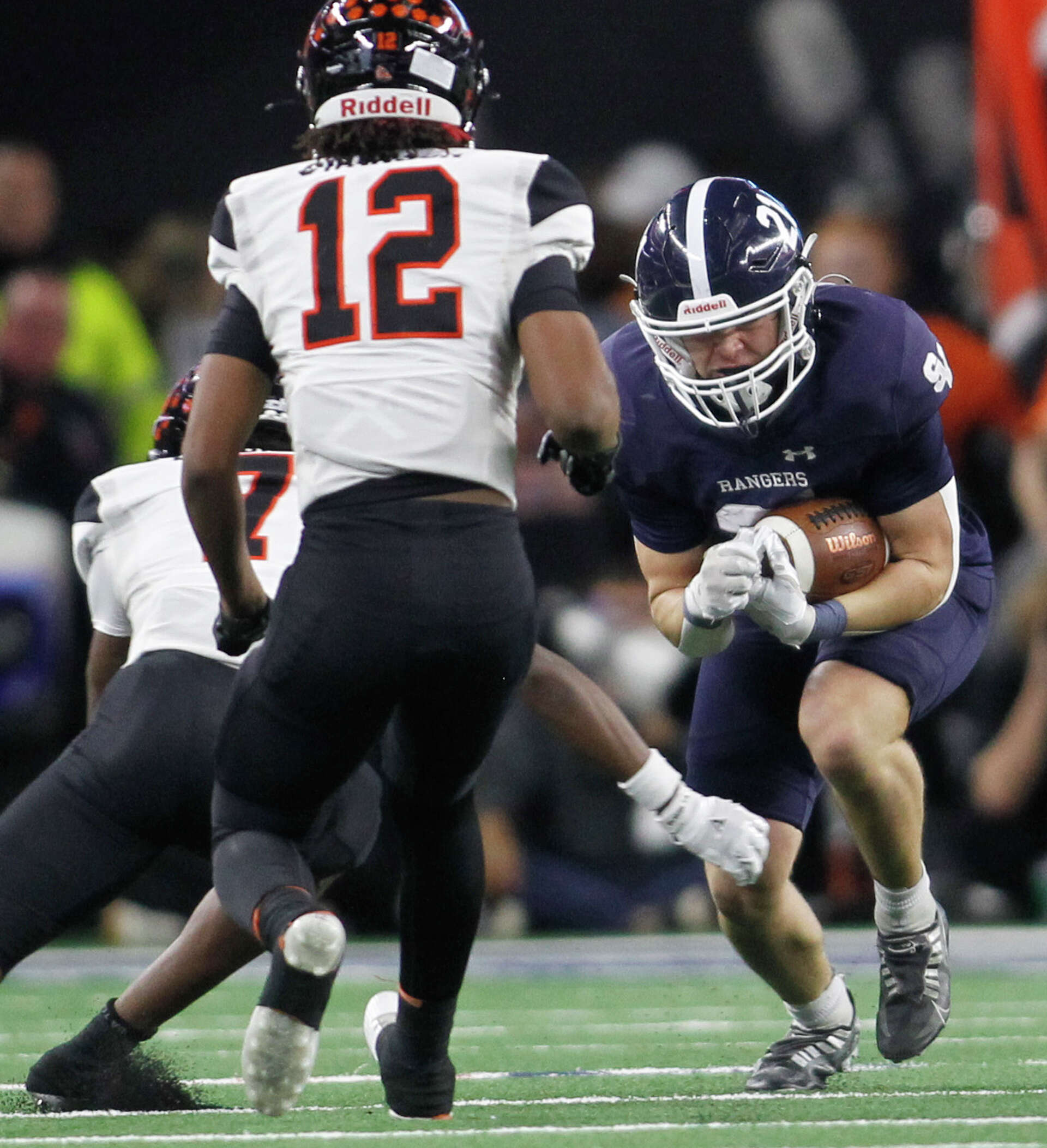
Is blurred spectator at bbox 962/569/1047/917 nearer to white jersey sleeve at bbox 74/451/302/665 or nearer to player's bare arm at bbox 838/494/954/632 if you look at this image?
player's bare arm at bbox 838/494/954/632

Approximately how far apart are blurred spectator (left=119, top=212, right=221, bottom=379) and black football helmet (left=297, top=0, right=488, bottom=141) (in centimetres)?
450

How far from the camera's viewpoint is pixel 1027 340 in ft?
25.7

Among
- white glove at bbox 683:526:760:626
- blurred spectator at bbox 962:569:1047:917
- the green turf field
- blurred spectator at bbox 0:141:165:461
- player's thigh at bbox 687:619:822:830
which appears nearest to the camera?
the green turf field

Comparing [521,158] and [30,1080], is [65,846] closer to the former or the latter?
[30,1080]

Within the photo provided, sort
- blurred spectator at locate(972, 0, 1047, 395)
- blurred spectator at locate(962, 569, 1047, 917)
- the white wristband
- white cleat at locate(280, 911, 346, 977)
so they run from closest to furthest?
white cleat at locate(280, 911, 346, 977), the white wristband, blurred spectator at locate(962, 569, 1047, 917), blurred spectator at locate(972, 0, 1047, 395)

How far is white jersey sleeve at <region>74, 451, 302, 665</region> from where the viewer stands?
3.64 meters

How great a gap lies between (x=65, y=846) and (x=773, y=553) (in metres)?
1.28

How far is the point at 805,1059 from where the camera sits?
380cm

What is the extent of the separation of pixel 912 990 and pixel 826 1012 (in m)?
0.24

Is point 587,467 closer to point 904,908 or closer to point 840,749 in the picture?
point 840,749

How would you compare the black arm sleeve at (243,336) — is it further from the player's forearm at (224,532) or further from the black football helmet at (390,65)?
the black football helmet at (390,65)

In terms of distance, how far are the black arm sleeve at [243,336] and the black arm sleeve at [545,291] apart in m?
0.37

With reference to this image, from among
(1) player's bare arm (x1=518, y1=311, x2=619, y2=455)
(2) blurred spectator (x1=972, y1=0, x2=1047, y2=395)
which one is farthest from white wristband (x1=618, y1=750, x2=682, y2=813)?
(2) blurred spectator (x1=972, y1=0, x2=1047, y2=395)

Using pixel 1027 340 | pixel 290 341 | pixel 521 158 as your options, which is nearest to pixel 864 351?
pixel 521 158
